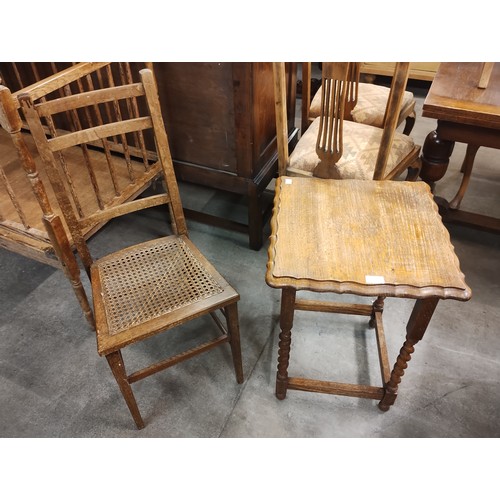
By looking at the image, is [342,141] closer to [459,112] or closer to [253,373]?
[459,112]

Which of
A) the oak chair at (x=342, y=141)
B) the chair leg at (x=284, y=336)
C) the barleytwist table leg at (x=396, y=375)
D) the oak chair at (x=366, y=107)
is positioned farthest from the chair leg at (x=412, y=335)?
the oak chair at (x=366, y=107)

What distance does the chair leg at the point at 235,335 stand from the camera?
56.0 inches

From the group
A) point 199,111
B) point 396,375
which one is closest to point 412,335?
point 396,375

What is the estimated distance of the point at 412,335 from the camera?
1285 millimetres

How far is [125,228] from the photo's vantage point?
2461mm

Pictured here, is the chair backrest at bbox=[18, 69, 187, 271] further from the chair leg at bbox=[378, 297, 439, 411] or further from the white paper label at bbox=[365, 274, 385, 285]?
the chair leg at bbox=[378, 297, 439, 411]

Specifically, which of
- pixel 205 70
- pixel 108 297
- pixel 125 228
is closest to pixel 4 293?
pixel 125 228

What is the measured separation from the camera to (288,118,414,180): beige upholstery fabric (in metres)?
1.75

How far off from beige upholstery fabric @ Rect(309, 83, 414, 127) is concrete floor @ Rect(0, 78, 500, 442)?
2.94 feet

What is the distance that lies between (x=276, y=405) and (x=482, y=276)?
1.30 meters

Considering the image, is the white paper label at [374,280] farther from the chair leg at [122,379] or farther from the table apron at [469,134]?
the table apron at [469,134]

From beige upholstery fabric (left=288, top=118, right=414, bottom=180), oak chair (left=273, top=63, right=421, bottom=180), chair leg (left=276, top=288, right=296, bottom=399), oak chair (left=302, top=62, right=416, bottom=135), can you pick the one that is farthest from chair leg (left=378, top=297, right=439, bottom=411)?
oak chair (left=302, top=62, right=416, bottom=135)

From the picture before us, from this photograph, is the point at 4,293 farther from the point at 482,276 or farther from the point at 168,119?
the point at 482,276

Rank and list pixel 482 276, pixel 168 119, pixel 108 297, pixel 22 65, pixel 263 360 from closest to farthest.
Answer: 1. pixel 108 297
2. pixel 263 360
3. pixel 168 119
4. pixel 482 276
5. pixel 22 65
